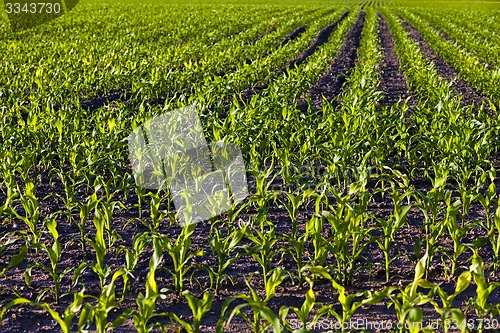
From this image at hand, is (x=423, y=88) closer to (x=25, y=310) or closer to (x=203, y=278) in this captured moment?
(x=203, y=278)

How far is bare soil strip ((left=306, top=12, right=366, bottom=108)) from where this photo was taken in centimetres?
1020

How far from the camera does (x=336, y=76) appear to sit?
11930 mm

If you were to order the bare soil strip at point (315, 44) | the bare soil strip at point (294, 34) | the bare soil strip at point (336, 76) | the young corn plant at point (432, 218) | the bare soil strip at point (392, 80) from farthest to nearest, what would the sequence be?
1. the bare soil strip at point (294, 34)
2. the bare soil strip at point (315, 44)
3. the bare soil strip at point (336, 76)
4. the bare soil strip at point (392, 80)
5. the young corn plant at point (432, 218)

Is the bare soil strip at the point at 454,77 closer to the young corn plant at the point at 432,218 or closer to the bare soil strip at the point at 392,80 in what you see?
the bare soil strip at the point at 392,80

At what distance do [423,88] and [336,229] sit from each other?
6.43 metres

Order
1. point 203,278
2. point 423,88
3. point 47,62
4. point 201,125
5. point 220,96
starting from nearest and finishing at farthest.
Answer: point 203,278
point 201,125
point 220,96
point 423,88
point 47,62

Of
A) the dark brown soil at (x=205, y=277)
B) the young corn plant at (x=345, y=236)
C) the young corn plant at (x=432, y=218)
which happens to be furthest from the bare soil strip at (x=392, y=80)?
the young corn plant at (x=345, y=236)

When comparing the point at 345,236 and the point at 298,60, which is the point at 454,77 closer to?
the point at 298,60

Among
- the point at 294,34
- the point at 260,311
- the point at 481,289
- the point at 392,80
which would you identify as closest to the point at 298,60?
the point at 392,80

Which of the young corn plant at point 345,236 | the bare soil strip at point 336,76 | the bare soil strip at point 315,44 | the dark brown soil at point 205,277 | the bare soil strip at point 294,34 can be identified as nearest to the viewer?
the dark brown soil at point 205,277

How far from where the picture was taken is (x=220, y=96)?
852 centimetres

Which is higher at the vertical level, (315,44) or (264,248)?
(264,248)

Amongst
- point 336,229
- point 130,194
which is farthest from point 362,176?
point 130,194

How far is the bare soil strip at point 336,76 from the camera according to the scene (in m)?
10.2
